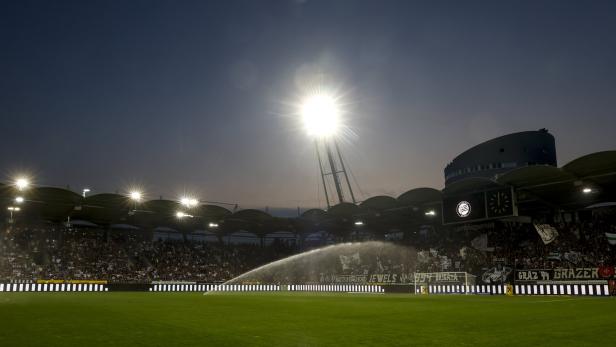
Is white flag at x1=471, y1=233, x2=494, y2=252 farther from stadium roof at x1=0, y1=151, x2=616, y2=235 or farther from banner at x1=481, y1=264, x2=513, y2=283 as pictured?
banner at x1=481, y1=264, x2=513, y2=283

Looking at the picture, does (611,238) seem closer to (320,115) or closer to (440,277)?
(440,277)

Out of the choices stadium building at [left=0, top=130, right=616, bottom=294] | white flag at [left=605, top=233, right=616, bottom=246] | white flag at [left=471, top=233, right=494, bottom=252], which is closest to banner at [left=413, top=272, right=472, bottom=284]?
stadium building at [left=0, top=130, right=616, bottom=294]

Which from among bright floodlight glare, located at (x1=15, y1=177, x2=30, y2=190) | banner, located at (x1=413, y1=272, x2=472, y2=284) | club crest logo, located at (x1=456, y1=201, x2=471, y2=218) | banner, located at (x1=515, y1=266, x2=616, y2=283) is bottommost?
banner, located at (x1=413, y1=272, x2=472, y2=284)

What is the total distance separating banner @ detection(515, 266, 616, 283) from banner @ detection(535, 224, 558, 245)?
16.2 ft

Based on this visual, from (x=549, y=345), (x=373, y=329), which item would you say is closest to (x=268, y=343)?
(x=373, y=329)

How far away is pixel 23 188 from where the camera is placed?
152 feet

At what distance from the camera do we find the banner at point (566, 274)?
121ft

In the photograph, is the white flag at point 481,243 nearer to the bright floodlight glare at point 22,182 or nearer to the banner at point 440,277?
the banner at point 440,277

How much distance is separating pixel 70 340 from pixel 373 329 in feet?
21.6

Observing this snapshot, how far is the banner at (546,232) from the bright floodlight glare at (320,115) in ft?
87.8

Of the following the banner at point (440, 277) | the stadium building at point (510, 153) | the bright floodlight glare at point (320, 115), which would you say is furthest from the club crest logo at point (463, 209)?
the stadium building at point (510, 153)

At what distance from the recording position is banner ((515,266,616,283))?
3697 centimetres

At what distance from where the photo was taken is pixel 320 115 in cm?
6219

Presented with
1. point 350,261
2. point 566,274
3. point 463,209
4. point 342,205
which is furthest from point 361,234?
point 566,274
